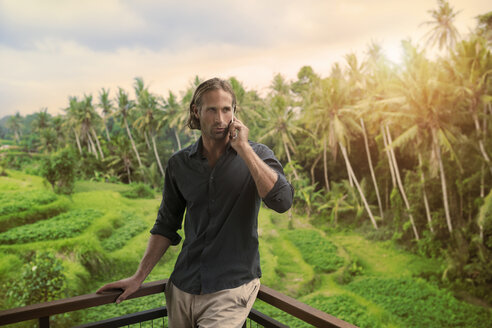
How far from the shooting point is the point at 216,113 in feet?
3.75

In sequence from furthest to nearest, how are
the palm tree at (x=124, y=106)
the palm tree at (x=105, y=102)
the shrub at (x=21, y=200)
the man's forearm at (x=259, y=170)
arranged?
1. the palm tree at (x=105, y=102)
2. the palm tree at (x=124, y=106)
3. the shrub at (x=21, y=200)
4. the man's forearm at (x=259, y=170)

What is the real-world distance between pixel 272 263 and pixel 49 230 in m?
7.22

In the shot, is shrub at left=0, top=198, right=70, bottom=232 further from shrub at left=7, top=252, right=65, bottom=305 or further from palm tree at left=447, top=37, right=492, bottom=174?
palm tree at left=447, top=37, right=492, bottom=174

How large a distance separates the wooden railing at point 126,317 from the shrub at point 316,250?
11779mm

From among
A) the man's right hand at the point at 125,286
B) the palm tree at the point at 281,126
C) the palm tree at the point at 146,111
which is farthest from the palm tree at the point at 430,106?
the palm tree at the point at 146,111

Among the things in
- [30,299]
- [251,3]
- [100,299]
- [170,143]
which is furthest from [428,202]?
[170,143]

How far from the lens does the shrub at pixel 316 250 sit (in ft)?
41.1

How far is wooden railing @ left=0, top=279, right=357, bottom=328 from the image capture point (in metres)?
1.09

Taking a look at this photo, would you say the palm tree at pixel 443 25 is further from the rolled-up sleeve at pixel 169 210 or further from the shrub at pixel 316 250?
the rolled-up sleeve at pixel 169 210

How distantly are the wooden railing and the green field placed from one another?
733 cm

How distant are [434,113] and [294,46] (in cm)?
1554

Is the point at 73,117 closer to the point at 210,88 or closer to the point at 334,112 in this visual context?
the point at 334,112

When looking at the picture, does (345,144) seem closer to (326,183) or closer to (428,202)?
(326,183)

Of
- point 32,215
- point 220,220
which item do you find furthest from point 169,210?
point 32,215
